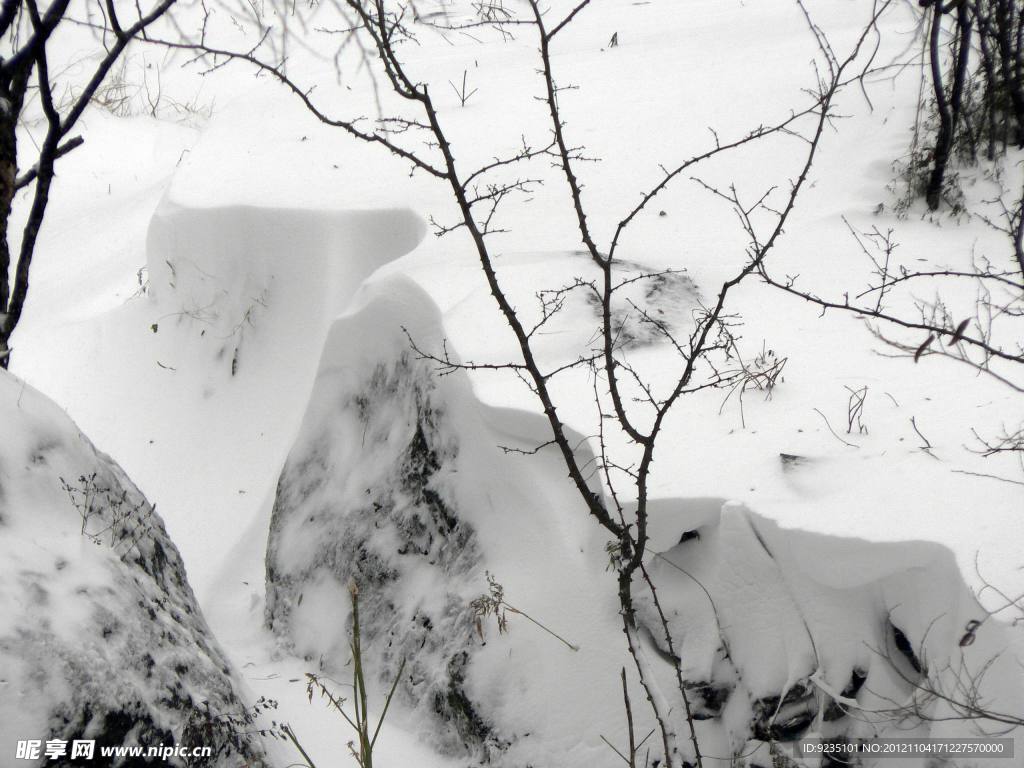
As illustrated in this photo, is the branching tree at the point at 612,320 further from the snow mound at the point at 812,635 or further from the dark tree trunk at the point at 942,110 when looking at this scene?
the dark tree trunk at the point at 942,110

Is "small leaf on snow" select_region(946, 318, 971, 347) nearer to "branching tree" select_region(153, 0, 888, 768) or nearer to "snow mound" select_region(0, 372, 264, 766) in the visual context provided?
"branching tree" select_region(153, 0, 888, 768)

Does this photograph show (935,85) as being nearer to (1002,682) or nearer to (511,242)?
(511,242)

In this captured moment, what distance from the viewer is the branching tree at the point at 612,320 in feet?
4.87

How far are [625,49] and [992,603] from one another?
4.76m

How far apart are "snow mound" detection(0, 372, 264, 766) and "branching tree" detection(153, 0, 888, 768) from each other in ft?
3.16

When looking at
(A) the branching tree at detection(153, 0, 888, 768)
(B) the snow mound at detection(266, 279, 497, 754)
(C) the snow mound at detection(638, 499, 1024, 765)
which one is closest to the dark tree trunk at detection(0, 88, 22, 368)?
(A) the branching tree at detection(153, 0, 888, 768)

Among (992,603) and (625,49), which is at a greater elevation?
(625,49)

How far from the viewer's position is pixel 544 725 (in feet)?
6.97

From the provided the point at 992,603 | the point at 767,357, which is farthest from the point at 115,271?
the point at 992,603

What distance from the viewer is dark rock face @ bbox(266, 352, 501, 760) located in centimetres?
239

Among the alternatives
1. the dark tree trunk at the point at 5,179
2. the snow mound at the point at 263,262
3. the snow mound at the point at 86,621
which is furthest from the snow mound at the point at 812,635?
the snow mound at the point at 263,262

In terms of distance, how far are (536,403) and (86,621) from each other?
1292 millimetres

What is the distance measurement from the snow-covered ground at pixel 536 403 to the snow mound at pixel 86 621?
57 centimetres

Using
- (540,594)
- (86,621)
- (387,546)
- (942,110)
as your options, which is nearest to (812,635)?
(540,594)
